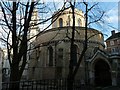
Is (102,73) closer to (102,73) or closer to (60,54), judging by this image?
(102,73)

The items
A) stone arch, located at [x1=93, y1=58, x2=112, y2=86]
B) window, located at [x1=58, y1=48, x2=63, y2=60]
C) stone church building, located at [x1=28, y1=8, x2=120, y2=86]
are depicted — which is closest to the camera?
stone church building, located at [x1=28, y1=8, x2=120, y2=86]

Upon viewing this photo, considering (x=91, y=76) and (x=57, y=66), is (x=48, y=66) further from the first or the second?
(x=91, y=76)

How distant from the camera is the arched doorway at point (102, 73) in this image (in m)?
24.2

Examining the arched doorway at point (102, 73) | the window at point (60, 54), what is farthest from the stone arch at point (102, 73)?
the window at point (60, 54)

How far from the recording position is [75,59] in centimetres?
2847

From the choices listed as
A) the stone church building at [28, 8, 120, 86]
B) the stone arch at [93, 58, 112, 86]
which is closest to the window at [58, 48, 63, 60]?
the stone church building at [28, 8, 120, 86]

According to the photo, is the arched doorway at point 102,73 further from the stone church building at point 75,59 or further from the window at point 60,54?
the window at point 60,54

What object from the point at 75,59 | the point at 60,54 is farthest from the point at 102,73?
the point at 60,54

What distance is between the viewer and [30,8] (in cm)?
698

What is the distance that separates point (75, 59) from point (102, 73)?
4806mm

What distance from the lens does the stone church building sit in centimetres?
2408

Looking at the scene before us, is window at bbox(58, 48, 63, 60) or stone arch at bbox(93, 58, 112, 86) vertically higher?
window at bbox(58, 48, 63, 60)

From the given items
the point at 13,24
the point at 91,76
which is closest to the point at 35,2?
the point at 13,24

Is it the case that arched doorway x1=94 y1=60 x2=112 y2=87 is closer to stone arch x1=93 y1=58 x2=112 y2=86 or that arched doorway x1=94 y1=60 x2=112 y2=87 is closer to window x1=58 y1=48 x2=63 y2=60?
Answer: stone arch x1=93 y1=58 x2=112 y2=86
